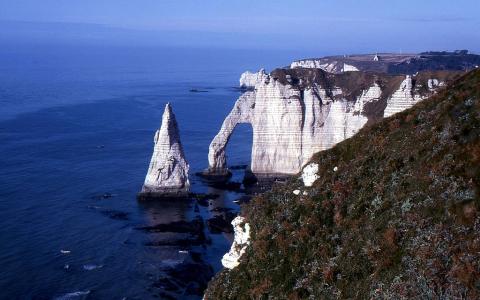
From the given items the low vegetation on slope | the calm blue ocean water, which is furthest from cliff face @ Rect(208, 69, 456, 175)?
the low vegetation on slope

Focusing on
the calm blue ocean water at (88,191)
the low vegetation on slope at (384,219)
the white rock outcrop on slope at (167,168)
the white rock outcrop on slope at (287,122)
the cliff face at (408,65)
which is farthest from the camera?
the cliff face at (408,65)

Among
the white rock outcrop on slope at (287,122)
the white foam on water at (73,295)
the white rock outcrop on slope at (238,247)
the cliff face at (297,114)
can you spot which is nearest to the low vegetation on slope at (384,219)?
the white rock outcrop on slope at (238,247)

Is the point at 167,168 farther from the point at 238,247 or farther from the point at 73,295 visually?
the point at 238,247

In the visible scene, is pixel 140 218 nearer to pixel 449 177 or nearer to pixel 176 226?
pixel 176 226

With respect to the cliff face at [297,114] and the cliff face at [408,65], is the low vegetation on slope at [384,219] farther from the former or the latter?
the cliff face at [408,65]

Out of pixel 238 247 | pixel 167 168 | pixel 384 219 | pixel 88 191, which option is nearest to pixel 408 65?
pixel 167 168
